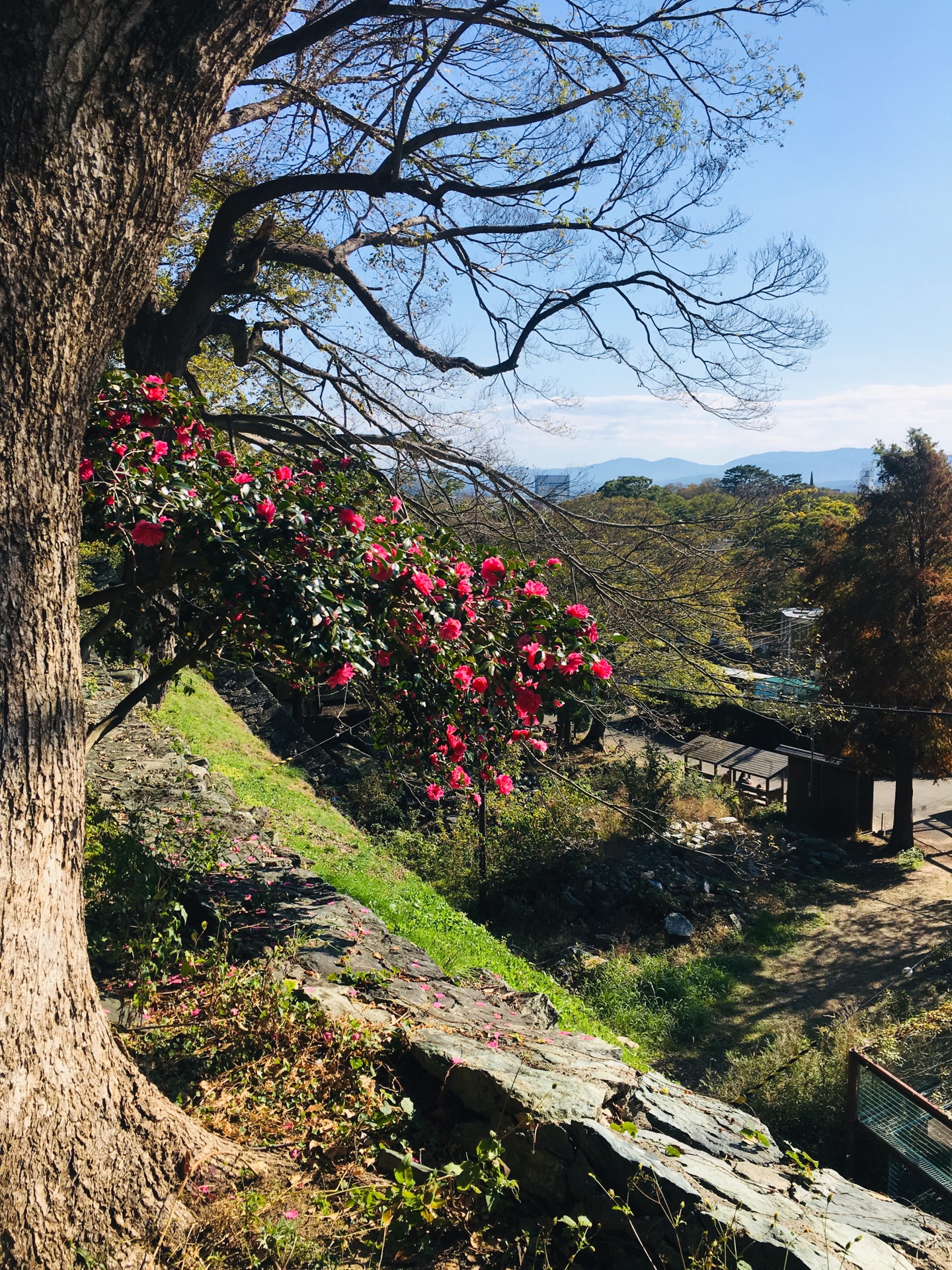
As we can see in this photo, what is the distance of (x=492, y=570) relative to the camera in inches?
171

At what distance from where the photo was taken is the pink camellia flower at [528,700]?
4.26 metres

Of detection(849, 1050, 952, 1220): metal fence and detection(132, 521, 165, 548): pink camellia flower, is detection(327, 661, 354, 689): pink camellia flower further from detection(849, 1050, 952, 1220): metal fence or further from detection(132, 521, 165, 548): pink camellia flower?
detection(849, 1050, 952, 1220): metal fence

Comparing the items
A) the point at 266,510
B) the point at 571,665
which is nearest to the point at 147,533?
the point at 266,510

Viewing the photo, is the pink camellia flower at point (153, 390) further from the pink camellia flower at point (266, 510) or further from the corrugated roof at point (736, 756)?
the corrugated roof at point (736, 756)

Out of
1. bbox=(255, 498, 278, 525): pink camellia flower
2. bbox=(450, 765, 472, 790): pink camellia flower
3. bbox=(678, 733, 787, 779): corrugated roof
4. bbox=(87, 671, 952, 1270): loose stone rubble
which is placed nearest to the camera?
bbox=(87, 671, 952, 1270): loose stone rubble

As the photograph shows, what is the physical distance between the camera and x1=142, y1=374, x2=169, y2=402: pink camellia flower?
3.92 metres

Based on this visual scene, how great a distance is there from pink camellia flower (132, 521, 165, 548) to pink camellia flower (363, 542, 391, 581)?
86 cm

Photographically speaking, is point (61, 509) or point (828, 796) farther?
point (828, 796)

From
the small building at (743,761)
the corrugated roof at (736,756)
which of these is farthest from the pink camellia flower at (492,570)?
the corrugated roof at (736,756)

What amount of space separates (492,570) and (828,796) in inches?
689

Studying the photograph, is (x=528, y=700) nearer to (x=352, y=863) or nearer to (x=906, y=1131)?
(x=906, y=1131)

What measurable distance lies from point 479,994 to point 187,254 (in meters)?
9.40

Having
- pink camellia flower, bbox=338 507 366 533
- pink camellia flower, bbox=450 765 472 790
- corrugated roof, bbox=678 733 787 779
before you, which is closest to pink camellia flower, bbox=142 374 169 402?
pink camellia flower, bbox=338 507 366 533

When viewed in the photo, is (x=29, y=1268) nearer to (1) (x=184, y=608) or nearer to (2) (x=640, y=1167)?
(2) (x=640, y=1167)
